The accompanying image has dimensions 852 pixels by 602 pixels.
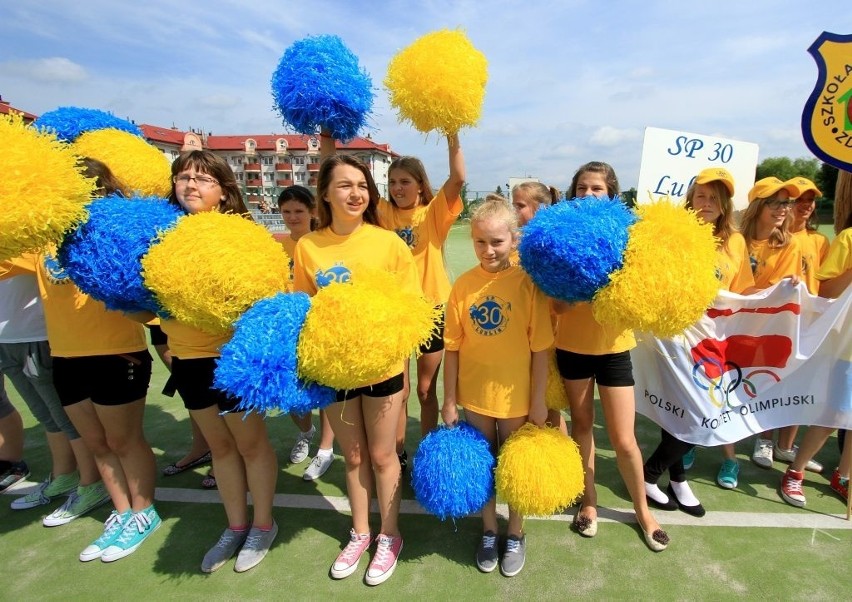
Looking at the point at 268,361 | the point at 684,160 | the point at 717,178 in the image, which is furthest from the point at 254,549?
the point at 684,160

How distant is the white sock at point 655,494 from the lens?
2791mm

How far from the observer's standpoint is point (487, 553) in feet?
7.72

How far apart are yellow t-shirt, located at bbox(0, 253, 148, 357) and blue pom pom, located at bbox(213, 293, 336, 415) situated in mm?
1115

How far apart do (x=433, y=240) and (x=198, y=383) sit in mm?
1606

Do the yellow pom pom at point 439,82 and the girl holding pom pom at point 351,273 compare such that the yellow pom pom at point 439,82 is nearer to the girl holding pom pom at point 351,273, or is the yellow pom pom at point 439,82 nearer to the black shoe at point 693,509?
the girl holding pom pom at point 351,273

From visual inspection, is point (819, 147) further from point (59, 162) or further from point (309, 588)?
point (59, 162)

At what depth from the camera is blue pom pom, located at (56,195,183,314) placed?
1.92m

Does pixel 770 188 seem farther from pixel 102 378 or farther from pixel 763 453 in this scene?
pixel 102 378

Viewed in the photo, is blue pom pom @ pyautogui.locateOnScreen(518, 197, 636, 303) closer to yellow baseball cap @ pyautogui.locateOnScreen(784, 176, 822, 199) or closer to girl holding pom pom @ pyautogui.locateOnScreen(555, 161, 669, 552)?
girl holding pom pom @ pyautogui.locateOnScreen(555, 161, 669, 552)

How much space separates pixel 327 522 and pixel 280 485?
0.63 m

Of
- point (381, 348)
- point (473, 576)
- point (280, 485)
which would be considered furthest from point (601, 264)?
point (280, 485)

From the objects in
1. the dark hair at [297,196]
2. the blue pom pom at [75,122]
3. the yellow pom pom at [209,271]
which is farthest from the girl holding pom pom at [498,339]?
the blue pom pom at [75,122]

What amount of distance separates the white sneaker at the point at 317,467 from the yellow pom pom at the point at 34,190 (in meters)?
2.21

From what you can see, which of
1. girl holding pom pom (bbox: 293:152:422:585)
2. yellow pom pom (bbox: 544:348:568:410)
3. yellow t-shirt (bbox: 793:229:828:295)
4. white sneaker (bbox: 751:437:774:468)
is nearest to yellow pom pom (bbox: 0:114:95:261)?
girl holding pom pom (bbox: 293:152:422:585)
